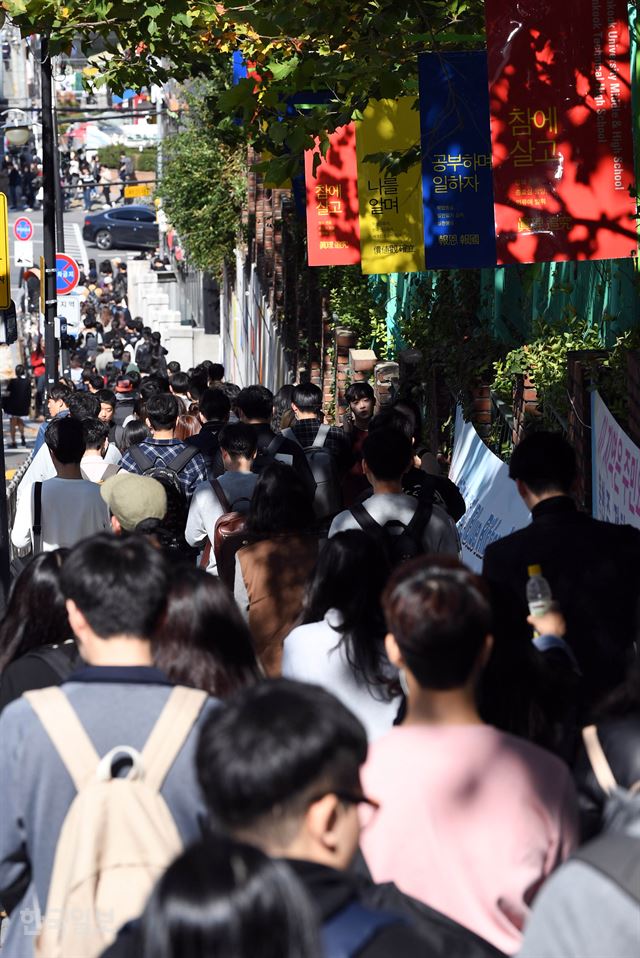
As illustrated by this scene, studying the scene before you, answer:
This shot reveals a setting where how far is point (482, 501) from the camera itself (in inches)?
343

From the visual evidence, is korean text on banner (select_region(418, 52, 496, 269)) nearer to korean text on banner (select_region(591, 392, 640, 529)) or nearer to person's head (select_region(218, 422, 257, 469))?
korean text on banner (select_region(591, 392, 640, 529))

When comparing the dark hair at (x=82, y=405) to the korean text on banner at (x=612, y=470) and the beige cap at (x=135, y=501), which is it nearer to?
the korean text on banner at (x=612, y=470)

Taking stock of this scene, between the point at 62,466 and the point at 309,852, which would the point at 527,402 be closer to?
the point at 62,466

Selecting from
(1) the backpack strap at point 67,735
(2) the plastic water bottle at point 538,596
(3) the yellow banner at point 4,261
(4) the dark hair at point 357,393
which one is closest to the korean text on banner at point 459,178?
(4) the dark hair at point 357,393

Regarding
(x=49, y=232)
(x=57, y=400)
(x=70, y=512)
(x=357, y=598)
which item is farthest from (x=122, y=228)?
(x=357, y=598)

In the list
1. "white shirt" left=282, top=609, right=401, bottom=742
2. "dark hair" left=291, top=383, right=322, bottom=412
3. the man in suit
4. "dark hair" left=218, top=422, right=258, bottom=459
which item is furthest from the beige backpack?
"dark hair" left=291, top=383, right=322, bottom=412

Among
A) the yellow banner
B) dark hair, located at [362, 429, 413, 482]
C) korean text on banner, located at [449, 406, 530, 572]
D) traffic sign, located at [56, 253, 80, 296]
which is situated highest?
the yellow banner

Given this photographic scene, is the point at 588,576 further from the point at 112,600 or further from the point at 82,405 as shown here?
the point at 82,405

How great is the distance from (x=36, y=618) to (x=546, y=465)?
193cm

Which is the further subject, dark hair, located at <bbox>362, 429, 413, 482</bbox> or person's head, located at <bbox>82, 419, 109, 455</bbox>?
person's head, located at <bbox>82, 419, 109, 455</bbox>

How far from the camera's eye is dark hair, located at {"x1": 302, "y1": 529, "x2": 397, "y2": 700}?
15.1 feet

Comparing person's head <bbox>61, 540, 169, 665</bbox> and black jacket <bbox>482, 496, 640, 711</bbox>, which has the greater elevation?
person's head <bbox>61, 540, 169, 665</bbox>

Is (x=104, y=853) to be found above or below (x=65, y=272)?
below

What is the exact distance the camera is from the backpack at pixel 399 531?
6.29 meters
